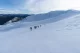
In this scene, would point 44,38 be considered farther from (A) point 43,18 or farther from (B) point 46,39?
(A) point 43,18

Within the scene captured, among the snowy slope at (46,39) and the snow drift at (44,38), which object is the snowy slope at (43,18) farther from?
the snowy slope at (46,39)

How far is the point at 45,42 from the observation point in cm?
423

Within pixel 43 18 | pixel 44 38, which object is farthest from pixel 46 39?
pixel 43 18

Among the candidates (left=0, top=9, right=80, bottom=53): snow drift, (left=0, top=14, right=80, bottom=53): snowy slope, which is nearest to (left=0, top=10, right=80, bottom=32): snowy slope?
(left=0, top=9, right=80, bottom=53): snow drift

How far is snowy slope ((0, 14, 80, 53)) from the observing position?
12.3 ft

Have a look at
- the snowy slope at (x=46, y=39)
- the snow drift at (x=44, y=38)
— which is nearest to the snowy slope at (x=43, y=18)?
the snow drift at (x=44, y=38)

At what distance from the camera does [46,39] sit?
14.8 feet

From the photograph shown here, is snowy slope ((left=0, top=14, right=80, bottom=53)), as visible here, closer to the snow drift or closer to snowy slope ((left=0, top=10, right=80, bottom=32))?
the snow drift

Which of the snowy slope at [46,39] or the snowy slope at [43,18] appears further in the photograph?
the snowy slope at [43,18]

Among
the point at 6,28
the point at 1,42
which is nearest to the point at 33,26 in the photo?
the point at 6,28

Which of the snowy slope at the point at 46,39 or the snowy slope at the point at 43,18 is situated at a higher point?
the snowy slope at the point at 43,18

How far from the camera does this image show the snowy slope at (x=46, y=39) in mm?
3756

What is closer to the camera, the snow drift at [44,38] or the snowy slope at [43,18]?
the snow drift at [44,38]

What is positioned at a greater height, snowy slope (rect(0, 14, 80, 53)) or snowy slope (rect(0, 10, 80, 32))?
snowy slope (rect(0, 10, 80, 32))
